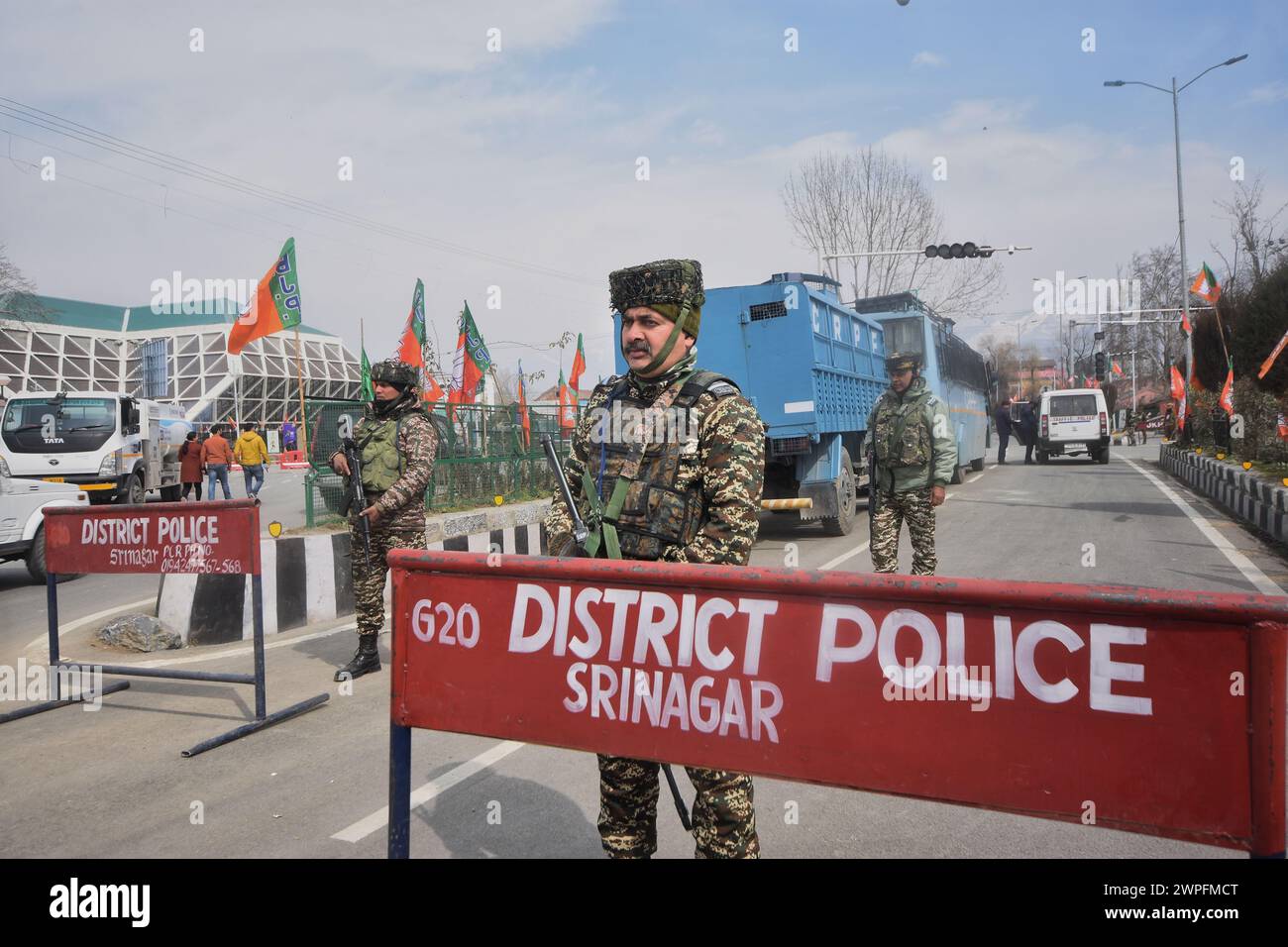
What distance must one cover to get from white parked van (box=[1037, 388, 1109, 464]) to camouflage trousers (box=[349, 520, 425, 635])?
22652 millimetres

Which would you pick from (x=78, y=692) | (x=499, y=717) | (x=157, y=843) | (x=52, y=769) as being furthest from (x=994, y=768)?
(x=78, y=692)

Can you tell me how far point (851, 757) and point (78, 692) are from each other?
5521mm

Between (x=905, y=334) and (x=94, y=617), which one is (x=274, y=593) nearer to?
(x=94, y=617)

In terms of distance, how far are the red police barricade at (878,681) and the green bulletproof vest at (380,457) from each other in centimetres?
347

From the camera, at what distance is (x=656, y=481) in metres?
2.49

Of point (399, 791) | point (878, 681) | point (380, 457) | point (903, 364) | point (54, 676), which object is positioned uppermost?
point (903, 364)

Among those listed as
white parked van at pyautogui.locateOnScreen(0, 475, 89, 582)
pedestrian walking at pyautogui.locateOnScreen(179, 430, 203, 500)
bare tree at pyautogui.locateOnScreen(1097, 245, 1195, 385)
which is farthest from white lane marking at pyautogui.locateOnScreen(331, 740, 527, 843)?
bare tree at pyautogui.locateOnScreen(1097, 245, 1195, 385)

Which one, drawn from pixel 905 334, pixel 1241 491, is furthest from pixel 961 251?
pixel 1241 491

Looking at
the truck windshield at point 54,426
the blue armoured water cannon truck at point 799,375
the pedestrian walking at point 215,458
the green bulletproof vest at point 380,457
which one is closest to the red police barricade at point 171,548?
the green bulletproof vest at point 380,457

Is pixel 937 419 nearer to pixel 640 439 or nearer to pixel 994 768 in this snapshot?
pixel 640 439

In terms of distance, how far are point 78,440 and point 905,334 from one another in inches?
574

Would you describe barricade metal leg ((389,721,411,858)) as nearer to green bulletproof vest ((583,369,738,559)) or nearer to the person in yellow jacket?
green bulletproof vest ((583,369,738,559))

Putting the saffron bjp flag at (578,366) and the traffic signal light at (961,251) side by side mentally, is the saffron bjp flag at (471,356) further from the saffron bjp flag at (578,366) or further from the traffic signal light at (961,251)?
the traffic signal light at (961,251)
